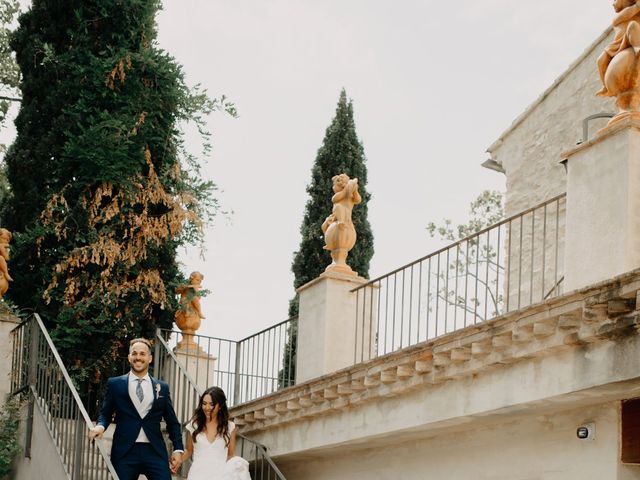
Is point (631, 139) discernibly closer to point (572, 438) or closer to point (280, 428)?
point (572, 438)

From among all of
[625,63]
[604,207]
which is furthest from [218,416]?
[625,63]

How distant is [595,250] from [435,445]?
324 centimetres

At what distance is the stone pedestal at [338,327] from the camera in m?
12.7

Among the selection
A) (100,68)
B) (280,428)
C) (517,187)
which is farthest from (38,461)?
(517,187)

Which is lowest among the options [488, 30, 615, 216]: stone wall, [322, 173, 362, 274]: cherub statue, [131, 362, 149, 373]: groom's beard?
[131, 362, 149, 373]: groom's beard

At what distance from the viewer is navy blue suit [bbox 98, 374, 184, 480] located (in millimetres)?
9227

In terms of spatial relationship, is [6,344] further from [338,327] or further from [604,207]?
[604,207]

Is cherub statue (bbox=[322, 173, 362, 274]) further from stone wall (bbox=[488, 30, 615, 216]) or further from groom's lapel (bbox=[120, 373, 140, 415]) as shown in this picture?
stone wall (bbox=[488, 30, 615, 216])

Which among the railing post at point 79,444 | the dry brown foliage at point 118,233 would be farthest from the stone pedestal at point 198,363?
the railing post at point 79,444

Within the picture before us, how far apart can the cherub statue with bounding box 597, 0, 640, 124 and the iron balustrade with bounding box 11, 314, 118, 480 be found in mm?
5698

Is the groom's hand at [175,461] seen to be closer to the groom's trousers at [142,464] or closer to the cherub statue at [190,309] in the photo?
the groom's trousers at [142,464]

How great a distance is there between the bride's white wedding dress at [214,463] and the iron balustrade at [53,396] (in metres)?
1.58

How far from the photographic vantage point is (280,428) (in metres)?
13.2

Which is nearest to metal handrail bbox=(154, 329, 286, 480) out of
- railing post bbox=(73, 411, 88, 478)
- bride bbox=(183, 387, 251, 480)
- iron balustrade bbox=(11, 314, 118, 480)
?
iron balustrade bbox=(11, 314, 118, 480)
